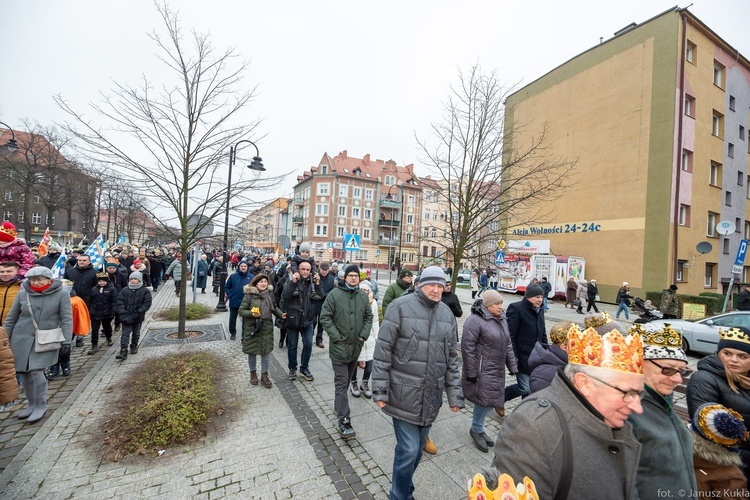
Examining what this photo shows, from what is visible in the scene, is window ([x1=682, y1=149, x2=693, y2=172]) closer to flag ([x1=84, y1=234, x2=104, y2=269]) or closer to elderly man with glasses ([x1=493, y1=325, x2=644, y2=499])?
elderly man with glasses ([x1=493, y1=325, x2=644, y2=499])

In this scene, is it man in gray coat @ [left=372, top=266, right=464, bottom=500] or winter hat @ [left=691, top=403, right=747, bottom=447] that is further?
man in gray coat @ [left=372, top=266, right=464, bottom=500]

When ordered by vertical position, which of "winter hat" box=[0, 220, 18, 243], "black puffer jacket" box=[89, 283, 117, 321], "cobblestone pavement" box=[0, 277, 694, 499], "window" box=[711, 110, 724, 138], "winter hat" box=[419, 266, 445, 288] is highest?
"window" box=[711, 110, 724, 138]

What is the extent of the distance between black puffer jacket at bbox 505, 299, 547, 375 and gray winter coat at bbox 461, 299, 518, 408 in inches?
29.8

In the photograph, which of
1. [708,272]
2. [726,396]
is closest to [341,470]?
[726,396]

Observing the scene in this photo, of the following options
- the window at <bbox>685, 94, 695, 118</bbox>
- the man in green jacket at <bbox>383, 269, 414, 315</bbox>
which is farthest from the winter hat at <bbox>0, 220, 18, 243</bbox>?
the window at <bbox>685, 94, 695, 118</bbox>

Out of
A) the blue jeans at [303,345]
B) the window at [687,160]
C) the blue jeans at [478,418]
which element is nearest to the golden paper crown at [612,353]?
the blue jeans at [478,418]

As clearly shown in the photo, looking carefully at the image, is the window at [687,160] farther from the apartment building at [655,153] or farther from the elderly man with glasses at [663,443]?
the elderly man with glasses at [663,443]

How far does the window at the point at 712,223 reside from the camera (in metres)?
20.6

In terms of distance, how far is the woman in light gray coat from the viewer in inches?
157

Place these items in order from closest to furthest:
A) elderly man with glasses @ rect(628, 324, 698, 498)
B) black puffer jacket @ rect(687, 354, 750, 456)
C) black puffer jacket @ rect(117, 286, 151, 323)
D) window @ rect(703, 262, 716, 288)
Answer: elderly man with glasses @ rect(628, 324, 698, 498) < black puffer jacket @ rect(687, 354, 750, 456) < black puffer jacket @ rect(117, 286, 151, 323) < window @ rect(703, 262, 716, 288)

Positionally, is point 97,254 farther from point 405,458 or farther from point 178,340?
point 405,458

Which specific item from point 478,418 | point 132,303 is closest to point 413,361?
point 478,418

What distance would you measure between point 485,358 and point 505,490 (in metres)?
2.72

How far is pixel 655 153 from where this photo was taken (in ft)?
61.5
